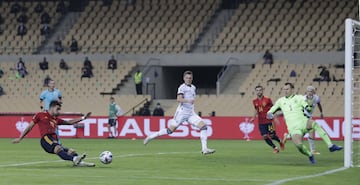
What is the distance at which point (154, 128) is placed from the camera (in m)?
40.1

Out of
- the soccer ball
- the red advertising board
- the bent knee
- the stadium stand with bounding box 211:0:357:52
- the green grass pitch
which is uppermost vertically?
the stadium stand with bounding box 211:0:357:52

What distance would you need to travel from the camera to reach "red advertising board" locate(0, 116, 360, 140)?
38.6 m

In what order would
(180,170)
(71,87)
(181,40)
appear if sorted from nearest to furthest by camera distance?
(180,170) → (71,87) → (181,40)

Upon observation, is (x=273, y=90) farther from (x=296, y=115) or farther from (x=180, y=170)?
(x=180, y=170)

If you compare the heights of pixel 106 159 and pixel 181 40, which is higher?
pixel 181 40

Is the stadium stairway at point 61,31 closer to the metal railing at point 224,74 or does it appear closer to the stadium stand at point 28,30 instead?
the stadium stand at point 28,30

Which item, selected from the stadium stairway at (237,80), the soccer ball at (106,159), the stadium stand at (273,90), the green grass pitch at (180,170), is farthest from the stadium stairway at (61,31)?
the soccer ball at (106,159)

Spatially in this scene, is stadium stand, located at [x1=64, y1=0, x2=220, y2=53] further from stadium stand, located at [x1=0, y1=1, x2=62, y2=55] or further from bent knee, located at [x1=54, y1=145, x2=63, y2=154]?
bent knee, located at [x1=54, y1=145, x2=63, y2=154]

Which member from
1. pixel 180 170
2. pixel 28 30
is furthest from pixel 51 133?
pixel 28 30

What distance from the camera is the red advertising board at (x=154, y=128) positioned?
127 ft

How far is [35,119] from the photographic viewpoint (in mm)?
20234

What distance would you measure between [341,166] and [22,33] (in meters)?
36.7

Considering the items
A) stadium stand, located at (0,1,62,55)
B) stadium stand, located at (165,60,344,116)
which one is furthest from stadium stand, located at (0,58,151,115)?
→ stadium stand, located at (165,60,344,116)

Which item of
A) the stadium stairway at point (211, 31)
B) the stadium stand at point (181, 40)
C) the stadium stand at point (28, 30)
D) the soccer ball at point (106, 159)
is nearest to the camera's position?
the soccer ball at point (106, 159)
